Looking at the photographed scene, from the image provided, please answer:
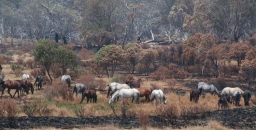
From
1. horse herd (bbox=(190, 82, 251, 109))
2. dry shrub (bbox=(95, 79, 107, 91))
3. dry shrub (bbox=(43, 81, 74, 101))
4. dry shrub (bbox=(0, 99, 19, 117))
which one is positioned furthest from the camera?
dry shrub (bbox=(95, 79, 107, 91))

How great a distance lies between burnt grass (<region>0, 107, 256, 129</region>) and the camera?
850 inches

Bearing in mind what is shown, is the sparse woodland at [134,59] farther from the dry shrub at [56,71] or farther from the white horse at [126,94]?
the white horse at [126,94]

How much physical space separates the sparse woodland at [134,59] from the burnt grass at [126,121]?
13.6 inches

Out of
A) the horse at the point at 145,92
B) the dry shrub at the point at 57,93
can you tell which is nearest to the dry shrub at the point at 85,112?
the dry shrub at the point at 57,93

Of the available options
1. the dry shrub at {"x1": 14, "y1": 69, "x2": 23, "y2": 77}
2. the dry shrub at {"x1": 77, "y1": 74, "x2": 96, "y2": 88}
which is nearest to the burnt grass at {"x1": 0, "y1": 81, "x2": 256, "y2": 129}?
the dry shrub at {"x1": 77, "y1": 74, "x2": 96, "y2": 88}

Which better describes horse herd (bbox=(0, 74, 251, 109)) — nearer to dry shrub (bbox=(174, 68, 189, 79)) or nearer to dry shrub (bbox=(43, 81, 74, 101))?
dry shrub (bbox=(43, 81, 74, 101))

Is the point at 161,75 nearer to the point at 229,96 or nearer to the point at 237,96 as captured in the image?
the point at 229,96

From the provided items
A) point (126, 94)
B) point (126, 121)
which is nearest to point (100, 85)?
point (126, 94)

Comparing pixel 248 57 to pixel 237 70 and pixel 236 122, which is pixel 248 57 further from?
pixel 236 122

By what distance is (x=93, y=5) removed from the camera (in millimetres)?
68375

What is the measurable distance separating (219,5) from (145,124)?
45.0 m

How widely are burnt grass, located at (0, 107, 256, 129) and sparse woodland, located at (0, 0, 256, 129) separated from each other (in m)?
0.35

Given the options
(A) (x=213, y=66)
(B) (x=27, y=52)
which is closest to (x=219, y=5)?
(A) (x=213, y=66)

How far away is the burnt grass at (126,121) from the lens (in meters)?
21.6
